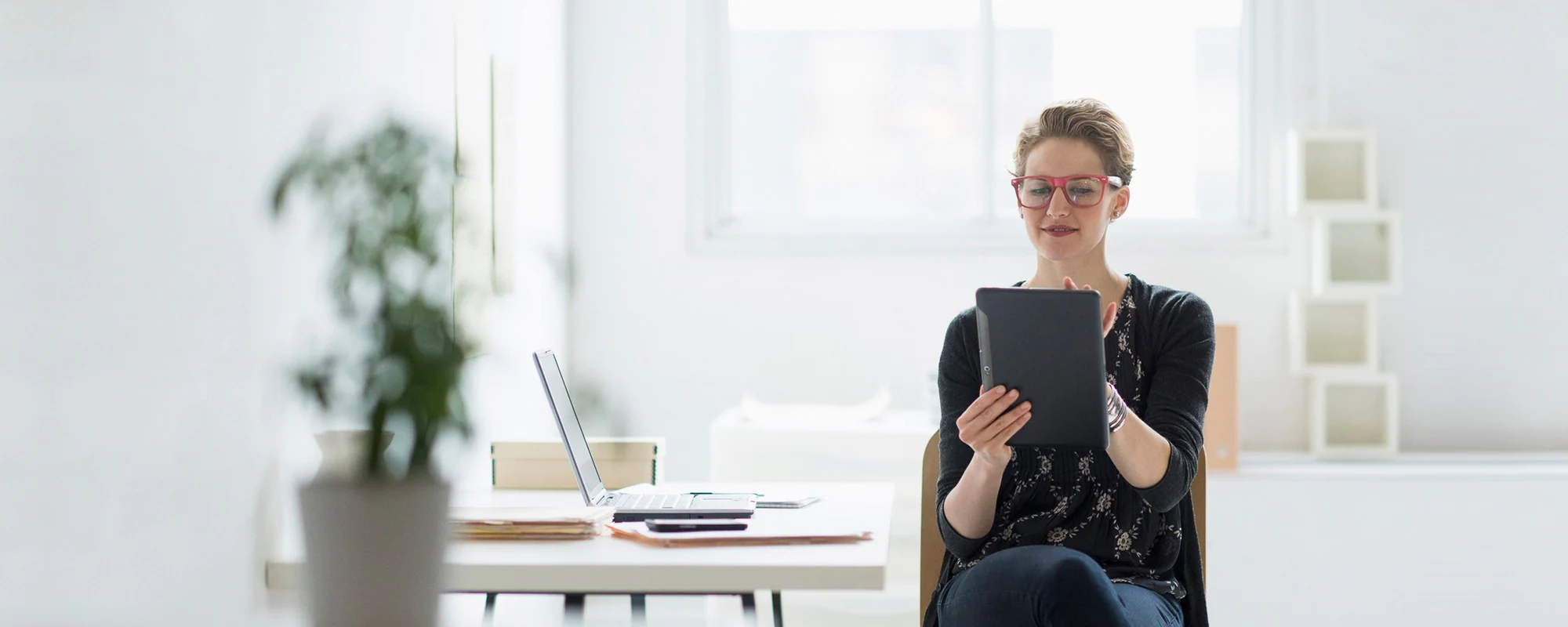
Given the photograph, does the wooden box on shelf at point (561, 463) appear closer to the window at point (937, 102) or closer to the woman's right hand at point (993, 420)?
the woman's right hand at point (993, 420)

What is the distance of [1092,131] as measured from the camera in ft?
5.83

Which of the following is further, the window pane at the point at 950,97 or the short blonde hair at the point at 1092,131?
the window pane at the point at 950,97

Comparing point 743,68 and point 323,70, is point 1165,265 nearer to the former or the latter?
point 743,68

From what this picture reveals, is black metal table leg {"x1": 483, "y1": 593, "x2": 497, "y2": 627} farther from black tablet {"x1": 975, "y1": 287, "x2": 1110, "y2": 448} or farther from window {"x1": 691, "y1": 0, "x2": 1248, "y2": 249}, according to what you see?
window {"x1": 691, "y1": 0, "x2": 1248, "y2": 249}

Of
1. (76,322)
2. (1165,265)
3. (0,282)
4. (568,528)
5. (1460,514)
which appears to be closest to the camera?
(0,282)

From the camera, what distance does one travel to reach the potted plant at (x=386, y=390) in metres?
1.13

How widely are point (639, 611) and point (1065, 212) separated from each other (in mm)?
1363

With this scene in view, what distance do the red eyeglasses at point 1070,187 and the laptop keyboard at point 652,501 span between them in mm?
642

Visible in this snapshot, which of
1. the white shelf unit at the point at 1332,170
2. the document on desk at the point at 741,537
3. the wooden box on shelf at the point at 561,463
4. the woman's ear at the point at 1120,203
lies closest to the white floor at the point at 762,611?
the wooden box on shelf at the point at 561,463

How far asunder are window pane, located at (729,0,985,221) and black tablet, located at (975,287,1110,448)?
215 cm

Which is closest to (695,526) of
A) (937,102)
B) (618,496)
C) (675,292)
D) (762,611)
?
(618,496)

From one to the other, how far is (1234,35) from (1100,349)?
2.42 metres

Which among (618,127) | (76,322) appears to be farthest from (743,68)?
(76,322)

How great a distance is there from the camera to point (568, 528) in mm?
1695
